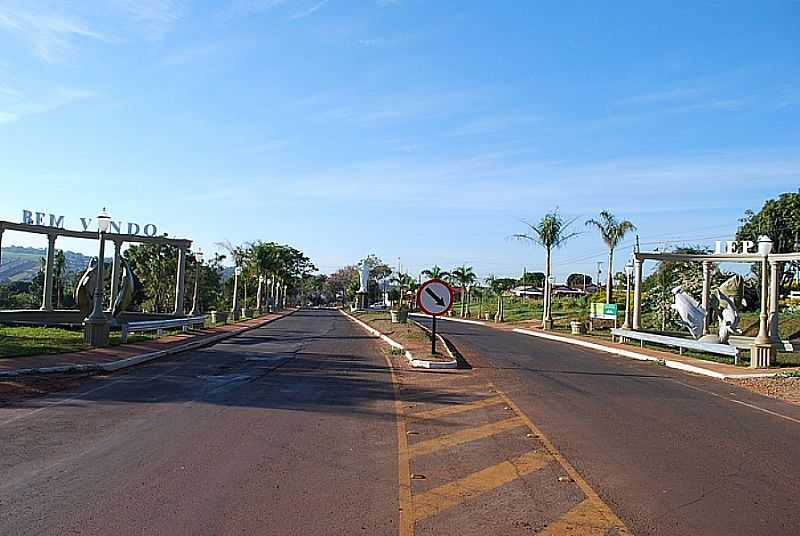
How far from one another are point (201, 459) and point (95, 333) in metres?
16.2

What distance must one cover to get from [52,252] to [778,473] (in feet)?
140

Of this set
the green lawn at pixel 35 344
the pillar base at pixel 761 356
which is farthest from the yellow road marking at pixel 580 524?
the pillar base at pixel 761 356

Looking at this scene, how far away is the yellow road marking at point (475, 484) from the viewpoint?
729 centimetres

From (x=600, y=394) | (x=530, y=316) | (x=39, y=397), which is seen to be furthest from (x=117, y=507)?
(x=530, y=316)

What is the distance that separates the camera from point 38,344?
2328 cm

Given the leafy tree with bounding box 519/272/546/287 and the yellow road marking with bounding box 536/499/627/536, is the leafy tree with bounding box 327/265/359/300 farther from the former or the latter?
the yellow road marking with bounding box 536/499/627/536

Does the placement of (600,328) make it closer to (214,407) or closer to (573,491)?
(214,407)

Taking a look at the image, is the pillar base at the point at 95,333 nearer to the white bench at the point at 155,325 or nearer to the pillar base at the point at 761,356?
the white bench at the point at 155,325

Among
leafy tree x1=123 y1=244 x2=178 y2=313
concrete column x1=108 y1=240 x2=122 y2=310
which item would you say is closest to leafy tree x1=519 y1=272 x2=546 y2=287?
leafy tree x1=123 y1=244 x2=178 y2=313

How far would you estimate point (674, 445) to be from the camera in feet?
35.0

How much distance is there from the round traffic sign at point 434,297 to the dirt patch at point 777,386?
24.6 feet

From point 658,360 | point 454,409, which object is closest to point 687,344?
point 658,360

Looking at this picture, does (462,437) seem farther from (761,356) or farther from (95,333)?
(761,356)

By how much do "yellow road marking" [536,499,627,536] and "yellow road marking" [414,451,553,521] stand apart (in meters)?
1.00
